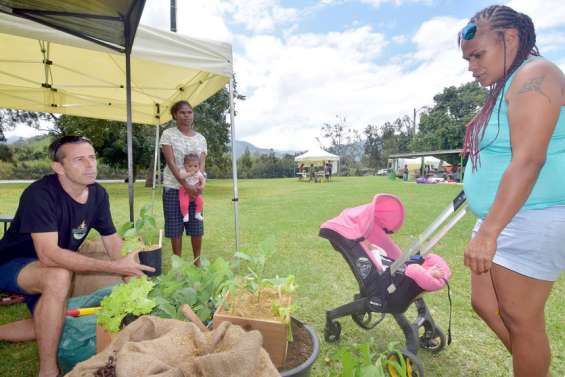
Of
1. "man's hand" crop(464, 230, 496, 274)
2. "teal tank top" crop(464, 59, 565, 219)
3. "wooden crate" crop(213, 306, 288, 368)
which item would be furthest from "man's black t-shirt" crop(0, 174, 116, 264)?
→ "teal tank top" crop(464, 59, 565, 219)

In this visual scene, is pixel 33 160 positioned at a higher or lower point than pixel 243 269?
higher

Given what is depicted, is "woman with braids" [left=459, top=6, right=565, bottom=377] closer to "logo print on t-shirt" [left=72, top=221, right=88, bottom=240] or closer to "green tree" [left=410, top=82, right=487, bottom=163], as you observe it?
"logo print on t-shirt" [left=72, top=221, right=88, bottom=240]

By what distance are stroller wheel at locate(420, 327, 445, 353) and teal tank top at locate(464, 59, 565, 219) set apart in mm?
1364

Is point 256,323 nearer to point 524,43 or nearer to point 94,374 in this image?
point 94,374

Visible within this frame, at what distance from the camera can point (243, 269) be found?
4270 mm

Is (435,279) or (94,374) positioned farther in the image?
(435,279)

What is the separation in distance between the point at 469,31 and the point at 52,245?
255 cm

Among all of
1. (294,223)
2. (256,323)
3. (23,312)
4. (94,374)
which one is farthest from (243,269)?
(294,223)

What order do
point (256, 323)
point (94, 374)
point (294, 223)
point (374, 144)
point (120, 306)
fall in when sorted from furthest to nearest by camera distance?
1. point (374, 144)
2. point (294, 223)
3. point (120, 306)
4. point (256, 323)
5. point (94, 374)

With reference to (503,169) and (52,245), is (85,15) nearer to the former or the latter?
(52,245)

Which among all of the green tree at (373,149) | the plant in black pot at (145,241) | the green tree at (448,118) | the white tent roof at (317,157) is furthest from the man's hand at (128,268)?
the green tree at (373,149)

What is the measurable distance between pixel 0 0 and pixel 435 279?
3.35 meters

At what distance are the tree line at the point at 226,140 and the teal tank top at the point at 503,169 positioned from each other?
1798 cm

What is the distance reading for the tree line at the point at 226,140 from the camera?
19.2 metres
